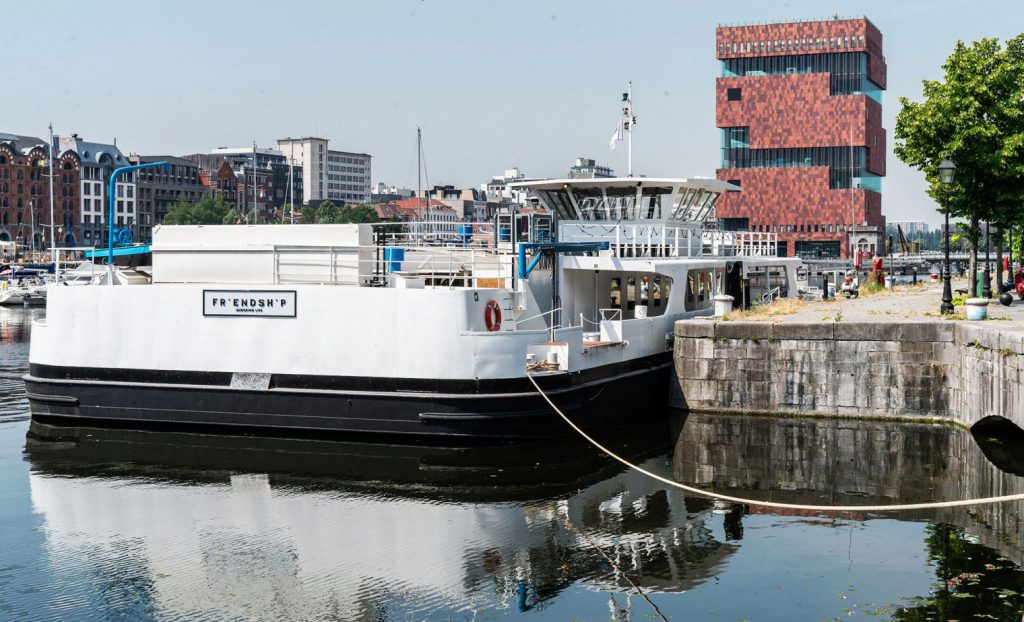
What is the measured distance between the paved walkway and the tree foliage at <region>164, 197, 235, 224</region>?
127m

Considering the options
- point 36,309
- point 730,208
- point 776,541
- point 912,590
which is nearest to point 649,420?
point 776,541

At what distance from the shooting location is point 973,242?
33.5 m

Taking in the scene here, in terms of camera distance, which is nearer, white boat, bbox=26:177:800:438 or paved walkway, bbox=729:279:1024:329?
white boat, bbox=26:177:800:438

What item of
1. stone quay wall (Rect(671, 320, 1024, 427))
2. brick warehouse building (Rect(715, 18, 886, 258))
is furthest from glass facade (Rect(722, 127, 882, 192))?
stone quay wall (Rect(671, 320, 1024, 427))

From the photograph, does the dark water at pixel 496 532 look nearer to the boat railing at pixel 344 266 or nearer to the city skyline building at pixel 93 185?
the boat railing at pixel 344 266

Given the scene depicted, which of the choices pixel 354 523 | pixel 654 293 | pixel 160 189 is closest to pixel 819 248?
pixel 160 189

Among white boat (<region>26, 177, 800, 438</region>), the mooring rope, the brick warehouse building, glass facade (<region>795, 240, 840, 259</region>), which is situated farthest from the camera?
glass facade (<region>795, 240, 840, 259</region>)

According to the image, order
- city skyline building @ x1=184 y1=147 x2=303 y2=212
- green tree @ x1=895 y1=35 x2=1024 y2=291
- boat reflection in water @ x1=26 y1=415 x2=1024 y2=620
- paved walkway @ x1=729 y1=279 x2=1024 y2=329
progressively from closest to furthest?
1. boat reflection in water @ x1=26 y1=415 x2=1024 y2=620
2. paved walkway @ x1=729 y1=279 x2=1024 y2=329
3. green tree @ x1=895 y1=35 x2=1024 y2=291
4. city skyline building @ x1=184 y1=147 x2=303 y2=212

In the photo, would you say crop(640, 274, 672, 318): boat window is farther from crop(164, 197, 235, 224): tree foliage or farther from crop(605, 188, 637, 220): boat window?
crop(164, 197, 235, 224): tree foliage

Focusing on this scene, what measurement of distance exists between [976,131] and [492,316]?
61.3 feet

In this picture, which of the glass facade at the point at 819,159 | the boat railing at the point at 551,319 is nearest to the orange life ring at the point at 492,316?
the boat railing at the point at 551,319

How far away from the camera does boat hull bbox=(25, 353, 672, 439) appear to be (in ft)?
62.8

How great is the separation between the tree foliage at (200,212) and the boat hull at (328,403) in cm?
12997

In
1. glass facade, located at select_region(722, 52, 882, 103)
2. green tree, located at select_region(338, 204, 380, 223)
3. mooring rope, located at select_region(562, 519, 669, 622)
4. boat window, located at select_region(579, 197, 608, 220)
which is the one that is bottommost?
mooring rope, located at select_region(562, 519, 669, 622)
